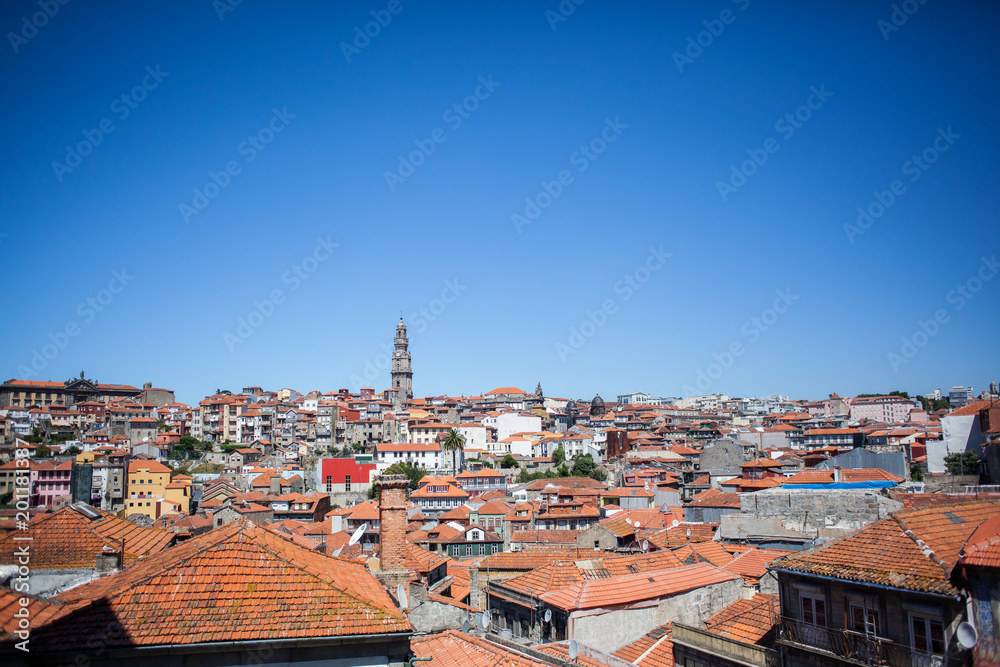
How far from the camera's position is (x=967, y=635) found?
9656mm

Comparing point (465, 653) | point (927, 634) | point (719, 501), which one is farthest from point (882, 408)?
point (465, 653)

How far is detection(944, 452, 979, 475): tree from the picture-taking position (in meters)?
43.3

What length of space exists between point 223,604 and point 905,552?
10782 millimetres

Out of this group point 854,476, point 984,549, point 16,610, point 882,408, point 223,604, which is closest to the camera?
point 16,610

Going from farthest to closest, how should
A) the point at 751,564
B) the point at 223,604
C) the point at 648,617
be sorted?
1. the point at 751,564
2. the point at 648,617
3. the point at 223,604

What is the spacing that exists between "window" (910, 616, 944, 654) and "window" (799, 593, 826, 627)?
1740mm

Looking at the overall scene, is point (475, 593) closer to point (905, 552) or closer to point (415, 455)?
point (905, 552)

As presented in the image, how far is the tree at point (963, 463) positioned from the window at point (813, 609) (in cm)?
3683

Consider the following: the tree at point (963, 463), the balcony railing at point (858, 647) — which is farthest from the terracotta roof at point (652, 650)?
the tree at point (963, 463)

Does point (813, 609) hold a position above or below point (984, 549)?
below

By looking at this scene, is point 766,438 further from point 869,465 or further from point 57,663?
point 57,663

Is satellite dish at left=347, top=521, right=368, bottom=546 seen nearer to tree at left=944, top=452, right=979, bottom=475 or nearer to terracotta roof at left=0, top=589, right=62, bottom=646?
terracotta roof at left=0, top=589, right=62, bottom=646

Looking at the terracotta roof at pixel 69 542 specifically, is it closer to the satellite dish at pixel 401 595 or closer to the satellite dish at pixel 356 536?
the satellite dish at pixel 401 595

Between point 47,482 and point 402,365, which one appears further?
point 402,365
